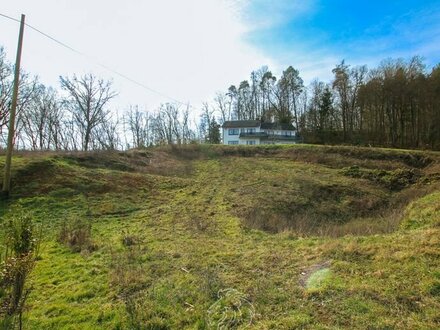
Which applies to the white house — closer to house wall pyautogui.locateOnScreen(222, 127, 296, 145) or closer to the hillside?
house wall pyautogui.locateOnScreen(222, 127, 296, 145)

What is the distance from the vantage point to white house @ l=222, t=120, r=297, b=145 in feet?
157

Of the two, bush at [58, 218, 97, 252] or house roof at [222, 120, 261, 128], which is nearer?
bush at [58, 218, 97, 252]

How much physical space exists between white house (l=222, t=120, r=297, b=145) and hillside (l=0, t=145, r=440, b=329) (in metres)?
29.5

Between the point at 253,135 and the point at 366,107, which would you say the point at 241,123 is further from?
the point at 366,107

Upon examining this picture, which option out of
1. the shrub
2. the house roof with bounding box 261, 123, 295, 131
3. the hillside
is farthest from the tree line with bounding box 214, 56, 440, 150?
the shrub

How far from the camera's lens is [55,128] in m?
41.3

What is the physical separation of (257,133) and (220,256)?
43016 mm

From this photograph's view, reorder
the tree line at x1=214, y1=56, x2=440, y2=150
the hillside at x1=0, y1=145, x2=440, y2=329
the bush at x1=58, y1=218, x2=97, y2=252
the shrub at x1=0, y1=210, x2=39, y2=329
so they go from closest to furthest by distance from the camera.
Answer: the hillside at x1=0, y1=145, x2=440, y2=329, the shrub at x1=0, y1=210, x2=39, y2=329, the bush at x1=58, y1=218, x2=97, y2=252, the tree line at x1=214, y1=56, x2=440, y2=150

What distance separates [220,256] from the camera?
6.95 metres

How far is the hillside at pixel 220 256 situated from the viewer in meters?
4.38

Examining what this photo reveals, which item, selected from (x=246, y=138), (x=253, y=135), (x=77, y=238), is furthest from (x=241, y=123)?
(x=77, y=238)

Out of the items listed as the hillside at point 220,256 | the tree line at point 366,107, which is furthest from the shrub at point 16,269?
the tree line at point 366,107

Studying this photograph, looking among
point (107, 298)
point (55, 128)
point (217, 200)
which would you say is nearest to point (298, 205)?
point (217, 200)

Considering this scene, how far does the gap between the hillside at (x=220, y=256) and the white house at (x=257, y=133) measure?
29.5 m
